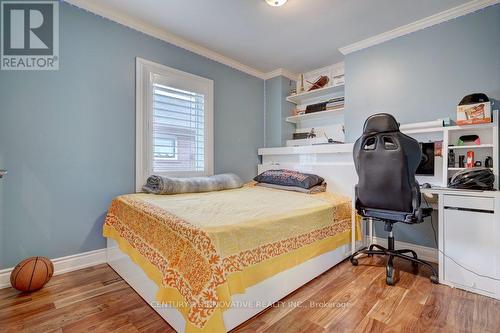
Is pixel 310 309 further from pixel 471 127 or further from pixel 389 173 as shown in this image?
pixel 471 127

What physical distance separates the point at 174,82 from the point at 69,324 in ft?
7.66

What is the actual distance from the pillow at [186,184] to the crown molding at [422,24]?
2201 mm

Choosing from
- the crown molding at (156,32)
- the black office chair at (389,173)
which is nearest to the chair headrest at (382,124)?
the black office chair at (389,173)

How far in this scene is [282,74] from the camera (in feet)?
11.9

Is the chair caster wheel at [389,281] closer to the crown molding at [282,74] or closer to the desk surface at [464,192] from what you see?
the desk surface at [464,192]

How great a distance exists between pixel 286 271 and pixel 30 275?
1.81m

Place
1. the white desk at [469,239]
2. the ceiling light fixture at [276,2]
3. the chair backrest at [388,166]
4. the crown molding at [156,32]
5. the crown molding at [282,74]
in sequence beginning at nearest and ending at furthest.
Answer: the white desk at [469,239] → the chair backrest at [388,166] → the ceiling light fixture at [276,2] → the crown molding at [156,32] → the crown molding at [282,74]

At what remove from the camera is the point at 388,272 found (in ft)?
6.11

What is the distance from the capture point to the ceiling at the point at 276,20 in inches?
84.5

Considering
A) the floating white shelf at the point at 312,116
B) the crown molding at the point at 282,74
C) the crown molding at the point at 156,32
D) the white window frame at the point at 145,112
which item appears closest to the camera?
the crown molding at the point at 156,32

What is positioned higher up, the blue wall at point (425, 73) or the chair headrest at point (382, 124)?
the blue wall at point (425, 73)

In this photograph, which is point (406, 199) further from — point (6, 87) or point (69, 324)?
point (6, 87)

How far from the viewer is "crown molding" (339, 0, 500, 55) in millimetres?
2133

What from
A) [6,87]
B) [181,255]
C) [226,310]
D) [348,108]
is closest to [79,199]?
[6,87]
